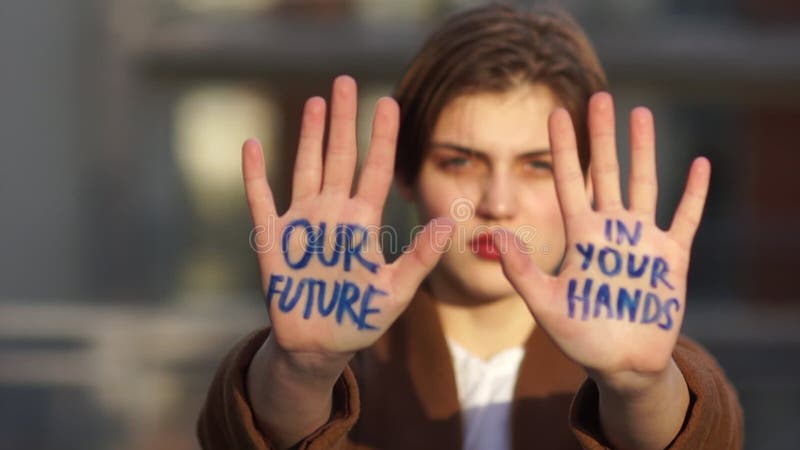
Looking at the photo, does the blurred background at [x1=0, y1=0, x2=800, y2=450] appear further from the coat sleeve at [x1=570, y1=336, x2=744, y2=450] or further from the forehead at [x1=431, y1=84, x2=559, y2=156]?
the coat sleeve at [x1=570, y1=336, x2=744, y2=450]

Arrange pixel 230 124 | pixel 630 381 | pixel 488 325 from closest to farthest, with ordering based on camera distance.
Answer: pixel 630 381 → pixel 488 325 → pixel 230 124

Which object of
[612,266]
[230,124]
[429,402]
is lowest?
[429,402]

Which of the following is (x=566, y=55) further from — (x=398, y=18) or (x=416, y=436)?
(x=398, y=18)

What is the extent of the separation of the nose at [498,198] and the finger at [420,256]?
238mm

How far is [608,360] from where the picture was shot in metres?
1.31

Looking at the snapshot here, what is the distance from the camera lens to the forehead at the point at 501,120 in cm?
161

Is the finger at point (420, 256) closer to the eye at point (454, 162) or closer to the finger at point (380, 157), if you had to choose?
the finger at point (380, 157)

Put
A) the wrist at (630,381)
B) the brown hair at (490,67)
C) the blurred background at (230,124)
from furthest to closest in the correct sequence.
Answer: the blurred background at (230,124) → the brown hair at (490,67) → the wrist at (630,381)

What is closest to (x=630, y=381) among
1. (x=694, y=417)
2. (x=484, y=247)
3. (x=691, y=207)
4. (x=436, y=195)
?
(x=694, y=417)

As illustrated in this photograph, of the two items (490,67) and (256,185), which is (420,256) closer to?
(256,185)

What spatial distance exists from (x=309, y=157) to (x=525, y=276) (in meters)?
0.32

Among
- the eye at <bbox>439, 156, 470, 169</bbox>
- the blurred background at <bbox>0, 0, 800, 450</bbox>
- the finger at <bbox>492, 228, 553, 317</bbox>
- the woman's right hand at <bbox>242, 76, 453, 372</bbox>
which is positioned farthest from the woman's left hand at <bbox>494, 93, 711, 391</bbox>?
the blurred background at <bbox>0, 0, 800, 450</bbox>

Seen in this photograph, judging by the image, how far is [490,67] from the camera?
5.43 feet

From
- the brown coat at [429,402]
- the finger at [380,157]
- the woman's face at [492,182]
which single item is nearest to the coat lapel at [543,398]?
the brown coat at [429,402]
